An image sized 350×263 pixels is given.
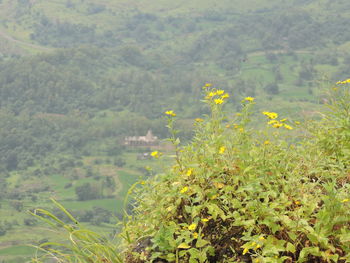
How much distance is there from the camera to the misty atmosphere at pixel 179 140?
3477mm

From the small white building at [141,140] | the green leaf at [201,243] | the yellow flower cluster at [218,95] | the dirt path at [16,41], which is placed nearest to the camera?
the green leaf at [201,243]

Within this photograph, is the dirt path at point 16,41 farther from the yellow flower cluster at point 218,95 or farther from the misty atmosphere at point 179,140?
the yellow flower cluster at point 218,95

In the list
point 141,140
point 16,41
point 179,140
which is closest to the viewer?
point 179,140

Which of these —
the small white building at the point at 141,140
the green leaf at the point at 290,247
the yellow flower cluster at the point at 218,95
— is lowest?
the small white building at the point at 141,140

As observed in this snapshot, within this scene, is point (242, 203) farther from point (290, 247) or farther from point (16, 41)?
point (16, 41)

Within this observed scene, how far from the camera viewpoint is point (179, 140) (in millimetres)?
3789

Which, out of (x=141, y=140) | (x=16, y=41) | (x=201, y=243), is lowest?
(x=141, y=140)

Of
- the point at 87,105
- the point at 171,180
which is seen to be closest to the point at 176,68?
Result: the point at 87,105

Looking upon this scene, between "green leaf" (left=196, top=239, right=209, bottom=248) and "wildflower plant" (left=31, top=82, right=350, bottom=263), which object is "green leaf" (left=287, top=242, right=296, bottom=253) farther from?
"green leaf" (left=196, top=239, right=209, bottom=248)

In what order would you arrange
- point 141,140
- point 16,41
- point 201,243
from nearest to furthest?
point 201,243 → point 141,140 → point 16,41

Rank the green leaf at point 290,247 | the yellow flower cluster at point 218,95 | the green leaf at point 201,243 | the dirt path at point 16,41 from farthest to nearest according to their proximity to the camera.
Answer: the dirt path at point 16,41
the yellow flower cluster at point 218,95
the green leaf at point 201,243
the green leaf at point 290,247

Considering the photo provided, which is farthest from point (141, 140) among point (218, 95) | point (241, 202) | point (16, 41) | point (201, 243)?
point (201, 243)

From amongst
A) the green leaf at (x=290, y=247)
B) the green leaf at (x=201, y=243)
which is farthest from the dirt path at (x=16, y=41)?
the green leaf at (x=290, y=247)

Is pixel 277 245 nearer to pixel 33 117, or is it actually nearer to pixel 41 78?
pixel 33 117
